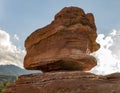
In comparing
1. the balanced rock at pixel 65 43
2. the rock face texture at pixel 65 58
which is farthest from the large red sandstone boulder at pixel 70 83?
the balanced rock at pixel 65 43

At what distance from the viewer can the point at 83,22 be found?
99.8 ft

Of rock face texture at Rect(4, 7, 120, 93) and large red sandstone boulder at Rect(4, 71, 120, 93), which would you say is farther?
rock face texture at Rect(4, 7, 120, 93)

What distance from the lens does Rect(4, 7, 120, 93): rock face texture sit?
79.0ft

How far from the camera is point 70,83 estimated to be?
24219mm

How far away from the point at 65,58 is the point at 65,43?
1974mm

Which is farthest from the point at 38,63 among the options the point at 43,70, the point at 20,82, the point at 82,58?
the point at 82,58

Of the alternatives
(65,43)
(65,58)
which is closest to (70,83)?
(65,58)

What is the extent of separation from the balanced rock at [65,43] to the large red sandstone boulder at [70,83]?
120 inches

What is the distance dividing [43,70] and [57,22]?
5717 millimetres

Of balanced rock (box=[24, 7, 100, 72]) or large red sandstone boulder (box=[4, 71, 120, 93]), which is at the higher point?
balanced rock (box=[24, 7, 100, 72])

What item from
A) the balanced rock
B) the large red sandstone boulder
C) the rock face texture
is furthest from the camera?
the balanced rock

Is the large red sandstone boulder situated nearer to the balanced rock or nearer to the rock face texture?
the rock face texture

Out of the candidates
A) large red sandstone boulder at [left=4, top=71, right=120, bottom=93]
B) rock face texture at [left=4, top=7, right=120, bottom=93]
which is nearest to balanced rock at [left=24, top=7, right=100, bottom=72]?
rock face texture at [left=4, top=7, right=120, bottom=93]

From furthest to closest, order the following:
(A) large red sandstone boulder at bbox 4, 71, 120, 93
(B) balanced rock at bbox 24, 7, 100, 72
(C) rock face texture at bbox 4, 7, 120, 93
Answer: (B) balanced rock at bbox 24, 7, 100, 72 < (C) rock face texture at bbox 4, 7, 120, 93 < (A) large red sandstone boulder at bbox 4, 71, 120, 93
